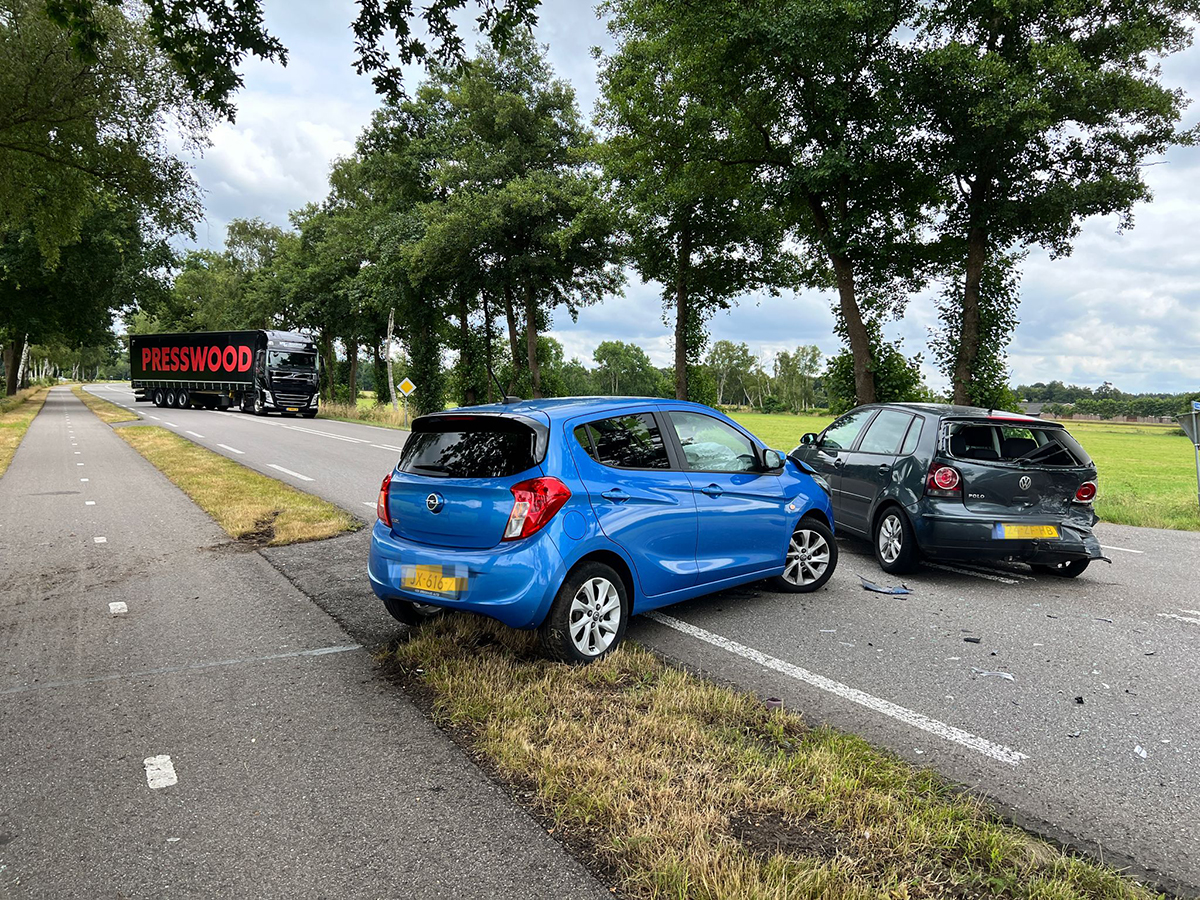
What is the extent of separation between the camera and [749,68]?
14.8 metres

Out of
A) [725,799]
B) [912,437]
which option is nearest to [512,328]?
[912,437]

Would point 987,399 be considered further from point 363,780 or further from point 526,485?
point 363,780

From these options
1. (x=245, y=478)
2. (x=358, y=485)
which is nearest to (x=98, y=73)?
(x=245, y=478)

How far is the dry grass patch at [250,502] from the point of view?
8.34 metres

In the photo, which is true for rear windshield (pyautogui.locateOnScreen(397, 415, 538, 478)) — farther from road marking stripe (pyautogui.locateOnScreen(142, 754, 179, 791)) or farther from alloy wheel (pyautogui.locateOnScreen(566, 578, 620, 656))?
road marking stripe (pyautogui.locateOnScreen(142, 754, 179, 791))

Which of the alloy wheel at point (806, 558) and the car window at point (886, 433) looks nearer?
the alloy wheel at point (806, 558)

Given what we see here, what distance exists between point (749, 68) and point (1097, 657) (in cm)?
1362

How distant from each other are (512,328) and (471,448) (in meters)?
27.1

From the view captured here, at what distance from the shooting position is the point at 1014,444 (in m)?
6.60

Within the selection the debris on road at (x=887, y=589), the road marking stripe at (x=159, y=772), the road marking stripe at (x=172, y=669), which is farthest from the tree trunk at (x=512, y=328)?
the road marking stripe at (x=159, y=772)

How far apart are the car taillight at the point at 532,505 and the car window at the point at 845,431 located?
480cm

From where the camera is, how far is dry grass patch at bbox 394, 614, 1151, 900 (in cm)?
241

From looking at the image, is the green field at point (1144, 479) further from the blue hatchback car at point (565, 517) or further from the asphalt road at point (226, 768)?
the asphalt road at point (226, 768)

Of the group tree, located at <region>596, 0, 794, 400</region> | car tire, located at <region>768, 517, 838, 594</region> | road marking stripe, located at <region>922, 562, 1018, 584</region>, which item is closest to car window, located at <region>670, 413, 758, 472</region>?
car tire, located at <region>768, 517, 838, 594</region>
